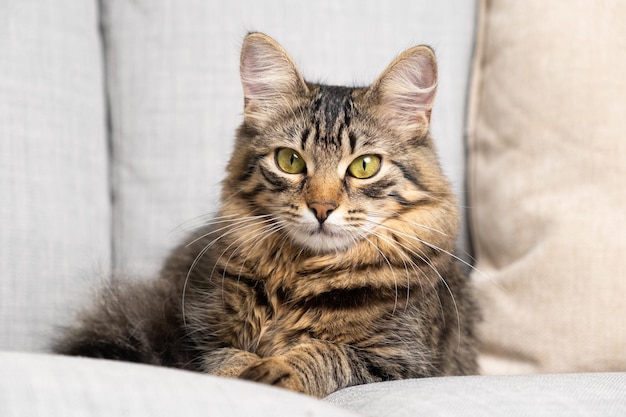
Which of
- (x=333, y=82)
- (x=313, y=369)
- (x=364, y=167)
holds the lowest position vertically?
(x=313, y=369)

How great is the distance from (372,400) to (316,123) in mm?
565

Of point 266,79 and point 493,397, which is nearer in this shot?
point 493,397

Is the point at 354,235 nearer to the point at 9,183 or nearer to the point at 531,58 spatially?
the point at 531,58

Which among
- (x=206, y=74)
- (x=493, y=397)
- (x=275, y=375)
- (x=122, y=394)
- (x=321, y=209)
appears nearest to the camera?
(x=122, y=394)

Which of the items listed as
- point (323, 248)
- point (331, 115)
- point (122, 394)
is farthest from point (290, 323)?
point (122, 394)

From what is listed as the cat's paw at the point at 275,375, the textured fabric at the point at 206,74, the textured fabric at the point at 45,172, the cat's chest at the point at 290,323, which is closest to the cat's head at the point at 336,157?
the cat's chest at the point at 290,323

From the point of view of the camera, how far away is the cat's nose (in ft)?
4.00

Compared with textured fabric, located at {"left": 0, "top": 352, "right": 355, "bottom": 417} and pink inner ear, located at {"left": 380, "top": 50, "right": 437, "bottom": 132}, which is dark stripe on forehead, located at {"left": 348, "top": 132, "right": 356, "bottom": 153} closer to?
pink inner ear, located at {"left": 380, "top": 50, "right": 437, "bottom": 132}

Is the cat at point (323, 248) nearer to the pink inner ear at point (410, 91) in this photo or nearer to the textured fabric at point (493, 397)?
the pink inner ear at point (410, 91)

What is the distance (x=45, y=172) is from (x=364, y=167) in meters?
0.84

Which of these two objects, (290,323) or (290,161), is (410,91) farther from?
(290,323)

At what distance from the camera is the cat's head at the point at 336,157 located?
4.16ft

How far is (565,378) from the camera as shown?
43.7 inches

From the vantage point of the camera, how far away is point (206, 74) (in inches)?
70.1
